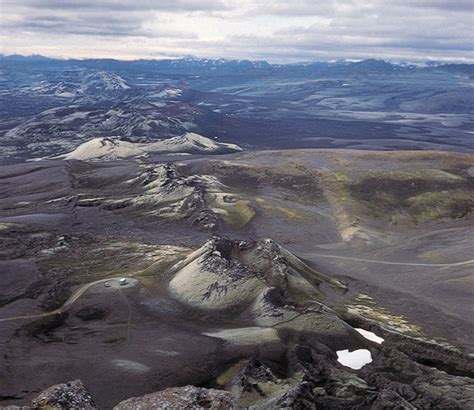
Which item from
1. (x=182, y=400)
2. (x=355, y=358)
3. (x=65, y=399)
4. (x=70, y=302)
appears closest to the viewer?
(x=65, y=399)

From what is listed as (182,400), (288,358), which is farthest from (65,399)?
(288,358)

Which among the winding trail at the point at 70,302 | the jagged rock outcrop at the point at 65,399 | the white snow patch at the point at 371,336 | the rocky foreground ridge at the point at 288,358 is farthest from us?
the white snow patch at the point at 371,336

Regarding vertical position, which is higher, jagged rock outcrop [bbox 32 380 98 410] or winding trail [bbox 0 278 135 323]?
jagged rock outcrop [bbox 32 380 98 410]

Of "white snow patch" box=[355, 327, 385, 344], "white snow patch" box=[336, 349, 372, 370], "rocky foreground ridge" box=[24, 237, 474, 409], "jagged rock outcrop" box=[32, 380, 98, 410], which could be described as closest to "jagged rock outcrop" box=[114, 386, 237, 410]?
"rocky foreground ridge" box=[24, 237, 474, 409]

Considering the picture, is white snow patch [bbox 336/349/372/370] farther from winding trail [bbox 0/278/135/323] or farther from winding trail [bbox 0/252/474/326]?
winding trail [bbox 0/278/135/323]

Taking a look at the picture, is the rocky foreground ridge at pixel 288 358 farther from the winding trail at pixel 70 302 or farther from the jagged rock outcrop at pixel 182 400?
the winding trail at pixel 70 302

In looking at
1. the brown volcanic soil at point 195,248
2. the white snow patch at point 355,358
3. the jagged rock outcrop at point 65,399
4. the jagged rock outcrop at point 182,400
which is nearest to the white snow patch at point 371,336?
the brown volcanic soil at point 195,248

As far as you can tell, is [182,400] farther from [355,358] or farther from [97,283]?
[97,283]
